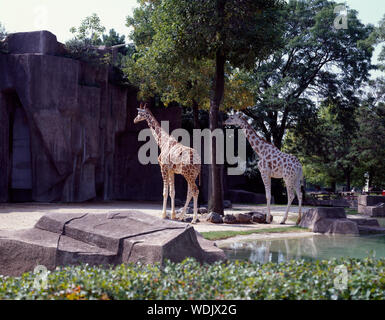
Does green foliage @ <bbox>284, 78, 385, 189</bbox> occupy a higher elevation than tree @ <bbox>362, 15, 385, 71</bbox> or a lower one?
lower

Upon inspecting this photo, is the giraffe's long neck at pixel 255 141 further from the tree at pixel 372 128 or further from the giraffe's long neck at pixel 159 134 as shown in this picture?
the tree at pixel 372 128

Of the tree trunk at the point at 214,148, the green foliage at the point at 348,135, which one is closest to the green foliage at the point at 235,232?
the tree trunk at the point at 214,148

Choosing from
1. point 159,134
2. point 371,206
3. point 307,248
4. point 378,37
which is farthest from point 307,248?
point 378,37

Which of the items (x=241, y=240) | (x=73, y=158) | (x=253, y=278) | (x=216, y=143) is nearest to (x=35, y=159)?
(x=73, y=158)

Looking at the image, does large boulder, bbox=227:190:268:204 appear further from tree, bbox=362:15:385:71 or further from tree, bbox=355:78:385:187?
tree, bbox=362:15:385:71

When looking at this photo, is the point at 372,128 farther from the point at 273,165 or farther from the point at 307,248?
the point at 307,248

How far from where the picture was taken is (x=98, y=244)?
5.97m

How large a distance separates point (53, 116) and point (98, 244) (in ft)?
43.9

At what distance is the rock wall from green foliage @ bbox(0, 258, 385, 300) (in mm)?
15074

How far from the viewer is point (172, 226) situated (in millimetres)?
6219

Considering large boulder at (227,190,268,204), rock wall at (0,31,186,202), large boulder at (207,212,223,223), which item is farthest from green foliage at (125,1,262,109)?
large boulder at (227,190,268,204)

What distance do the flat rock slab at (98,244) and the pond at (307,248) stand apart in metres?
1.62

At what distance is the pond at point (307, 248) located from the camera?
7.59m

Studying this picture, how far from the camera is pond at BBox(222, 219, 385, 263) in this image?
24.9ft
